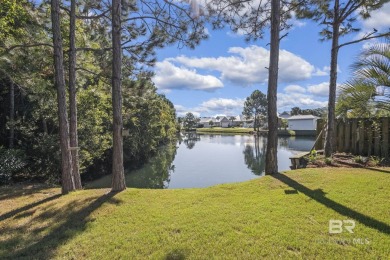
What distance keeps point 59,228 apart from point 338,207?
3.90 meters

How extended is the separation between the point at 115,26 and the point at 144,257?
15.2 ft

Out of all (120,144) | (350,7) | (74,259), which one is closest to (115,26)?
(120,144)

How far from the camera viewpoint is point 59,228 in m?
3.62

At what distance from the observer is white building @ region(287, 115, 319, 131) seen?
45.7 meters

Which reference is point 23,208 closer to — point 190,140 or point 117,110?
point 117,110

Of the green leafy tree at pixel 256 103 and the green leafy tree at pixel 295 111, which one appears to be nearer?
the green leafy tree at pixel 256 103

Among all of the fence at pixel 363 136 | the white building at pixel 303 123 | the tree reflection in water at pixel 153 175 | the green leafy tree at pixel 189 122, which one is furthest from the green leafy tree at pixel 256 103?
the fence at pixel 363 136

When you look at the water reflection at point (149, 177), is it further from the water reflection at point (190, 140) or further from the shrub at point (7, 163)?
the water reflection at point (190, 140)

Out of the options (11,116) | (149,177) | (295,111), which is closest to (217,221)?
(11,116)

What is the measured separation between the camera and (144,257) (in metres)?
2.72

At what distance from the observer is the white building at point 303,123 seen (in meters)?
45.7

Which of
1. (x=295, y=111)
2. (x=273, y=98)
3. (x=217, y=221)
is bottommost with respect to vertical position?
(x=217, y=221)

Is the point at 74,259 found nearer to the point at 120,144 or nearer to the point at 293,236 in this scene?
the point at 293,236

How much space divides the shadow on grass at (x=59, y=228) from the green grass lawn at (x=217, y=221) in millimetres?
13
